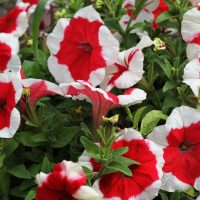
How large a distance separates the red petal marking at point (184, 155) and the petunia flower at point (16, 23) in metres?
0.94

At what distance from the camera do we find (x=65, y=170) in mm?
1165

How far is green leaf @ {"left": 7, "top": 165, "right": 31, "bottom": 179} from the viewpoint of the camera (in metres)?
1.36

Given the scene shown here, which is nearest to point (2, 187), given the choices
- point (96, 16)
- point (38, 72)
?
point (38, 72)

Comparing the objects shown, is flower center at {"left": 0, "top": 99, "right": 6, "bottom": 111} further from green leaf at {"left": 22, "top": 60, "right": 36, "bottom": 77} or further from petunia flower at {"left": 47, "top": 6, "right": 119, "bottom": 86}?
green leaf at {"left": 22, "top": 60, "right": 36, "bottom": 77}

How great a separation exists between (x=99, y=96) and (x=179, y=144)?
25 centimetres

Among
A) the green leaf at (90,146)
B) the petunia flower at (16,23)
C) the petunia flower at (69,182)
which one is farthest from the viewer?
the petunia flower at (16,23)

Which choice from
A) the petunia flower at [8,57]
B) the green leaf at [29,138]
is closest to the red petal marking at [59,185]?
the green leaf at [29,138]

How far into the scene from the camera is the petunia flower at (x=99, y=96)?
4.21ft

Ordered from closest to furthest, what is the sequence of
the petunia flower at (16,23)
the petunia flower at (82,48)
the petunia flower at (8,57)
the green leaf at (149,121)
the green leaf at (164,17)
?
1. the green leaf at (149,121)
2. the petunia flower at (82,48)
3. the green leaf at (164,17)
4. the petunia flower at (8,57)
5. the petunia flower at (16,23)

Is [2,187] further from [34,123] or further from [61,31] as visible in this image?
[61,31]

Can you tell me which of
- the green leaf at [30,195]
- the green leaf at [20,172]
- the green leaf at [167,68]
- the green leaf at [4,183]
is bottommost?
the green leaf at [4,183]

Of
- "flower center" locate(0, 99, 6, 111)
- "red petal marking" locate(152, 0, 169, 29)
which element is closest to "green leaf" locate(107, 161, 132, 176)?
"flower center" locate(0, 99, 6, 111)

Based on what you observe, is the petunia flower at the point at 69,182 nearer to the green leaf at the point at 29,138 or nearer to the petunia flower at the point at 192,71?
the green leaf at the point at 29,138

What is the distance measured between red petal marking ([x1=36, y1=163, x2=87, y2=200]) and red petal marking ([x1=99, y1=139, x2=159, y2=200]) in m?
0.10
